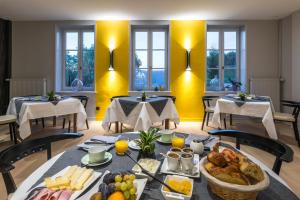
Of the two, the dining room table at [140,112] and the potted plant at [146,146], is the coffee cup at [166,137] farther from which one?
the dining room table at [140,112]

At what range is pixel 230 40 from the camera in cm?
550

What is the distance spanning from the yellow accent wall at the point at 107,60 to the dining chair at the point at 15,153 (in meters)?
3.80

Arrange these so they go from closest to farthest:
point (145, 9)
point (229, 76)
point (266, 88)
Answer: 1. point (145, 9)
2. point (266, 88)
3. point (229, 76)

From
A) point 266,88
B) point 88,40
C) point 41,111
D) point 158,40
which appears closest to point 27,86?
point 88,40

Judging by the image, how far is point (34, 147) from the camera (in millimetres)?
1267


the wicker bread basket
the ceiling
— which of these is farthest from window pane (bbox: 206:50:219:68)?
the wicker bread basket

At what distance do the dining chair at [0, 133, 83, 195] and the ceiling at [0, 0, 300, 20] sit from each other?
3.46 metres

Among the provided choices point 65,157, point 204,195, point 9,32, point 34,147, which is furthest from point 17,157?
point 9,32

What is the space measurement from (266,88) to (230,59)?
1226 mm

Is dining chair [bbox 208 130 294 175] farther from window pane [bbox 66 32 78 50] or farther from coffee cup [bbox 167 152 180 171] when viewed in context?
window pane [bbox 66 32 78 50]

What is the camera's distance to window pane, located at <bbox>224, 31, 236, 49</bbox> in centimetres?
548

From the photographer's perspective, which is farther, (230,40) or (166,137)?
(230,40)

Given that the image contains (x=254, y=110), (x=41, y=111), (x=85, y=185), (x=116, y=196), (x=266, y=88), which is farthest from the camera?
(x=266, y=88)

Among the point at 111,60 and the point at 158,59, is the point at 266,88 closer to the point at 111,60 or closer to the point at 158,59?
the point at 158,59
